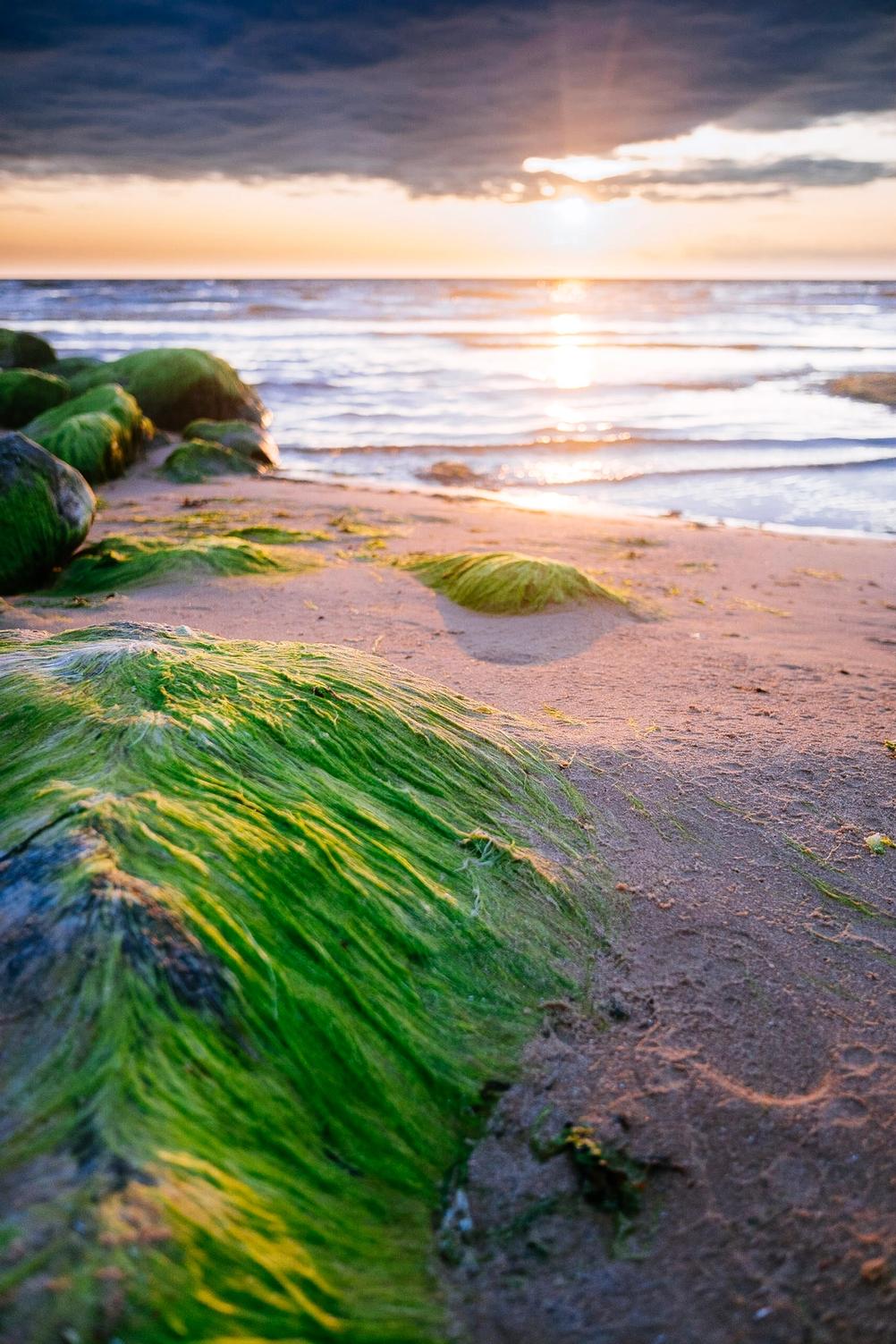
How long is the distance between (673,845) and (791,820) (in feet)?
1.50

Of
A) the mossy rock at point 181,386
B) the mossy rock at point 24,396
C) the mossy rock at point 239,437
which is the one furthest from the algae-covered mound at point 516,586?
the mossy rock at point 24,396

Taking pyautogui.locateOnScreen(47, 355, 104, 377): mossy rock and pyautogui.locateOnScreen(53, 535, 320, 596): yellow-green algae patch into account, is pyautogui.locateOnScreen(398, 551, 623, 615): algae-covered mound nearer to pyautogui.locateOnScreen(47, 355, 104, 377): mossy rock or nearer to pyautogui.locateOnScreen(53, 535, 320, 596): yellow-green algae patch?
pyautogui.locateOnScreen(53, 535, 320, 596): yellow-green algae patch

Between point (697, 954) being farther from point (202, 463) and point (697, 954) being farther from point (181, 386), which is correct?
point (181, 386)

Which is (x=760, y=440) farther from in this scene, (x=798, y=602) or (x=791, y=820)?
(x=791, y=820)

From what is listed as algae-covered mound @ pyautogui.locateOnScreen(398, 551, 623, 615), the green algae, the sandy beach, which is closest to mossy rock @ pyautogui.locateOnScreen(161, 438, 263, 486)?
the green algae

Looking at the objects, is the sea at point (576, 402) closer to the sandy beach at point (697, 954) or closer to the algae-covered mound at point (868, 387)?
the algae-covered mound at point (868, 387)

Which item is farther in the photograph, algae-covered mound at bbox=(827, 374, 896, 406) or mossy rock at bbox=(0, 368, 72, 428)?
algae-covered mound at bbox=(827, 374, 896, 406)

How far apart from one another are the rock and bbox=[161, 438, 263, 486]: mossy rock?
8286 millimetres

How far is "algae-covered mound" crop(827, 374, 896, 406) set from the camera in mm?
17141

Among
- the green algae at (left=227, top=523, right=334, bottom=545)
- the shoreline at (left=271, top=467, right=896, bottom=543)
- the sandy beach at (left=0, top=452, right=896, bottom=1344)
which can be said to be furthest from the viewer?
the shoreline at (left=271, top=467, right=896, bottom=543)

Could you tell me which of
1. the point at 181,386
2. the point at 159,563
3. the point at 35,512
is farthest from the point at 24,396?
the point at 159,563

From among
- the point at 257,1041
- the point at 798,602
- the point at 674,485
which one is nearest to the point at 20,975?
the point at 257,1041

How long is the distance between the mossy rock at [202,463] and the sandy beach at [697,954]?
5316 millimetres

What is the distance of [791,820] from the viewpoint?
2957 mm
